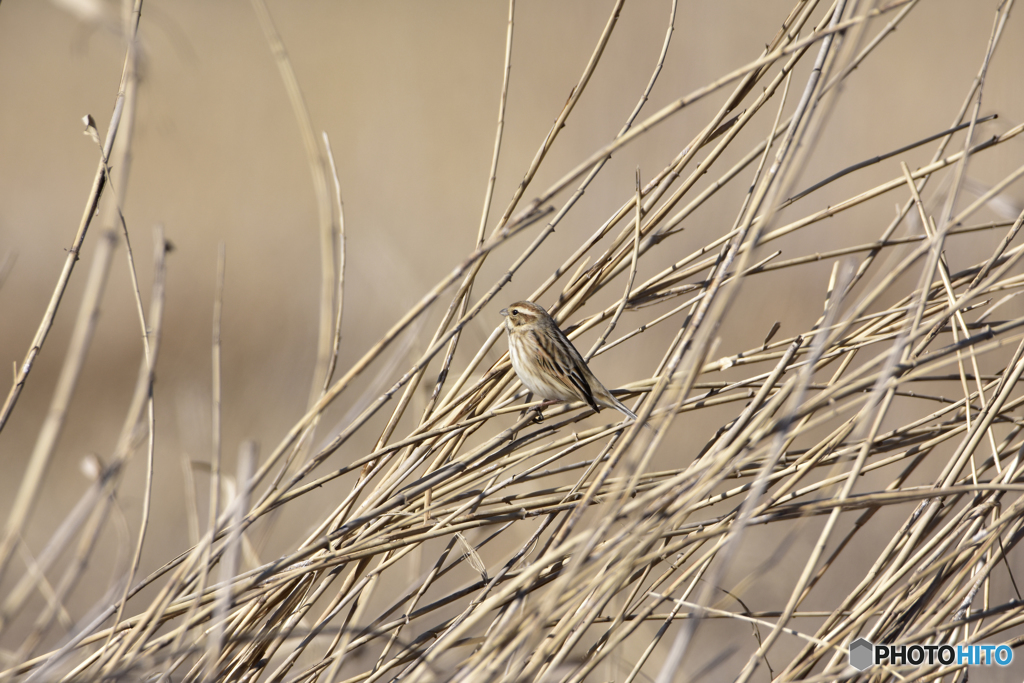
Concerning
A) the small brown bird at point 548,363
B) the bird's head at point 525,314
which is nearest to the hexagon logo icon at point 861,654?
the small brown bird at point 548,363

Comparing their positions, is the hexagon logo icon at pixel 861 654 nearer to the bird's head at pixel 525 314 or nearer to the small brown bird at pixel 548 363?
the small brown bird at pixel 548 363

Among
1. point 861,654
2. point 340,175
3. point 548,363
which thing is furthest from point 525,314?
point 340,175

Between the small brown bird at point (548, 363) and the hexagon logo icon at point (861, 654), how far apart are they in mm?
1170

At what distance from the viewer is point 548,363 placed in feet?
10.9

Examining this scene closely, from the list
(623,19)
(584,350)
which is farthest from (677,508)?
(623,19)

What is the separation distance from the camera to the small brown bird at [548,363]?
2.96 m

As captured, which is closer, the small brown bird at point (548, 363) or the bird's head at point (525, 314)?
the small brown bird at point (548, 363)

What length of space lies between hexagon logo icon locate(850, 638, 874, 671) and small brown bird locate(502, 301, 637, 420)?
1.17m

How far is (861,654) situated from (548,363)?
1655mm

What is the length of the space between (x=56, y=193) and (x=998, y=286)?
9.34 meters

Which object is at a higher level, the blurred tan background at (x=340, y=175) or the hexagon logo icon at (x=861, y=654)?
the blurred tan background at (x=340, y=175)

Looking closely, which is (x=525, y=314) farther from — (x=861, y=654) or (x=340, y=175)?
(x=340, y=175)

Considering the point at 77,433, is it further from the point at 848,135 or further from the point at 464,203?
the point at 848,135

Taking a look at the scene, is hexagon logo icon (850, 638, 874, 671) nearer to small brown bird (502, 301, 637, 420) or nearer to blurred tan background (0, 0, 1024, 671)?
small brown bird (502, 301, 637, 420)
